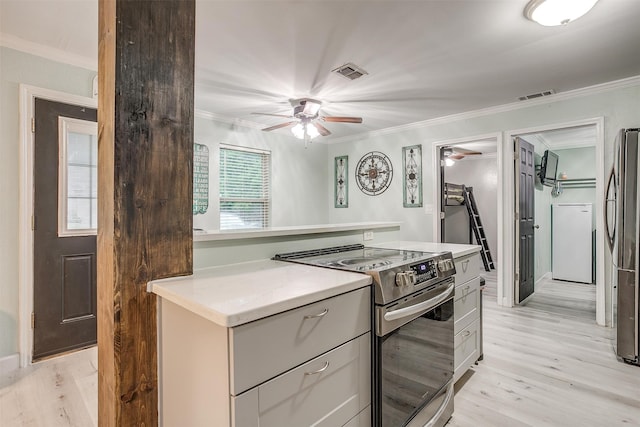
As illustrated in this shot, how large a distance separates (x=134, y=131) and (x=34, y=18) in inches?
71.3

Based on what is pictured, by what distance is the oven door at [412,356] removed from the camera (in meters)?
1.37

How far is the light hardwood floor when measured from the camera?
6.06 ft

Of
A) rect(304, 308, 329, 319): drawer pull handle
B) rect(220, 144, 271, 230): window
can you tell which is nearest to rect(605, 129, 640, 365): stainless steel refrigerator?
rect(304, 308, 329, 319): drawer pull handle

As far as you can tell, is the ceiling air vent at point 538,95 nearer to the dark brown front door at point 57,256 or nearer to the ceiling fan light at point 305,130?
the ceiling fan light at point 305,130

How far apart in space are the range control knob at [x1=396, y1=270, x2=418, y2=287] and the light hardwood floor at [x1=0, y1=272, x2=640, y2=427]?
0.94 meters

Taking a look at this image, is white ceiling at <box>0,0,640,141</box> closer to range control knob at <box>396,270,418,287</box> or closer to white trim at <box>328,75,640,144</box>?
white trim at <box>328,75,640,144</box>

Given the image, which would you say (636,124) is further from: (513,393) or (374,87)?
(513,393)

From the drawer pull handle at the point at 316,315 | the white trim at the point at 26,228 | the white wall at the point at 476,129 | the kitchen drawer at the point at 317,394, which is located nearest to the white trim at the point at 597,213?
the white wall at the point at 476,129

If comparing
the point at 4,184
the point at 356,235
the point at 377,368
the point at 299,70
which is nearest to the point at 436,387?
the point at 377,368

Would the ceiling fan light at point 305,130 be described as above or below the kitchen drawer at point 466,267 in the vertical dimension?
above

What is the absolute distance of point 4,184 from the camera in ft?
7.91

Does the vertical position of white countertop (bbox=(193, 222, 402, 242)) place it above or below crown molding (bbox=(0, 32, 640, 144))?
below

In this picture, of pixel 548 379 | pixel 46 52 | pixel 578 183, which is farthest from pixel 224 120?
pixel 578 183

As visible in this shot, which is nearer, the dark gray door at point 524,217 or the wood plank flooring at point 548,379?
the wood plank flooring at point 548,379
